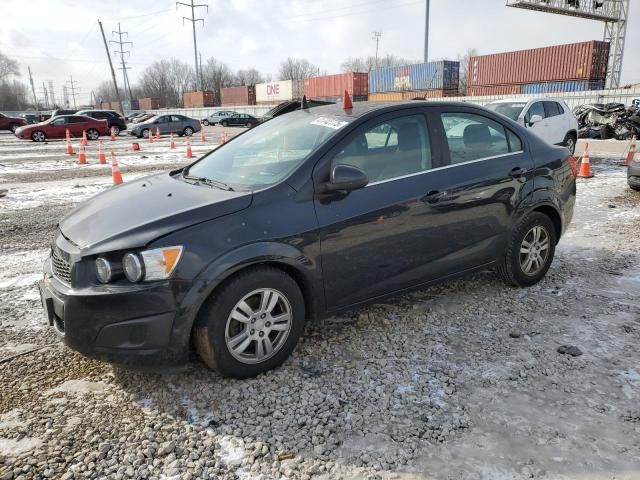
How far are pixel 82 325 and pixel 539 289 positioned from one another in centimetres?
381

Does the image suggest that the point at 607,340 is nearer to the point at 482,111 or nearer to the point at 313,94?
the point at 482,111

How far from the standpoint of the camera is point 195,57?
6109 cm

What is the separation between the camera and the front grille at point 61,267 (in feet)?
9.46

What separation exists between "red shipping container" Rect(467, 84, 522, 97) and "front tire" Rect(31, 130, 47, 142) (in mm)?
29175

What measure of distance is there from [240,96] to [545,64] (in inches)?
1680

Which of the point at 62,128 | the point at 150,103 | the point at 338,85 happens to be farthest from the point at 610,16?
the point at 150,103

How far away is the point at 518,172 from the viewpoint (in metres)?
4.25

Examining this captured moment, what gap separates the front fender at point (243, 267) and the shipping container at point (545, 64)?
111 feet

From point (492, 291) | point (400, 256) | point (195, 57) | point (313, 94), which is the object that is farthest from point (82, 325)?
point (195, 57)

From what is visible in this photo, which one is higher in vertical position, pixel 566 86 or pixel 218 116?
pixel 566 86

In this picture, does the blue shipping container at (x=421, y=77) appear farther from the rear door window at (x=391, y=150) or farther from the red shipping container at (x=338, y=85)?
the rear door window at (x=391, y=150)

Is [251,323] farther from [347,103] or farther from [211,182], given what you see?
[347,103]

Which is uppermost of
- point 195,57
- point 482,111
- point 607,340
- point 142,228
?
point 195,57

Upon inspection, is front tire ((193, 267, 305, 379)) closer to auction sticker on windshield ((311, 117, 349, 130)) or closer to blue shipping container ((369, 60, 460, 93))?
auction sticker on windshield ((311, 117, 349, 130))
